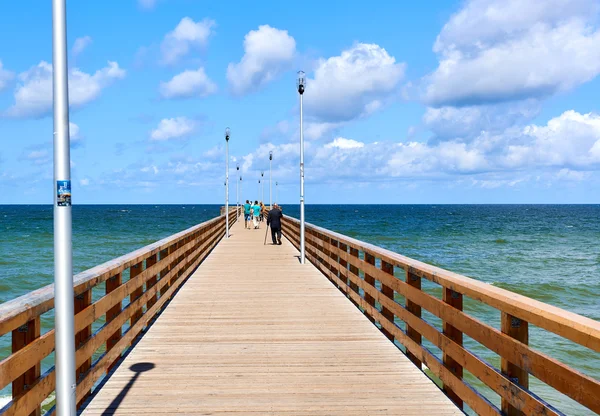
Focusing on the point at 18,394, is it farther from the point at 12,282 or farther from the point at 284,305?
the point at 12,282

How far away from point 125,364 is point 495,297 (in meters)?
4.15

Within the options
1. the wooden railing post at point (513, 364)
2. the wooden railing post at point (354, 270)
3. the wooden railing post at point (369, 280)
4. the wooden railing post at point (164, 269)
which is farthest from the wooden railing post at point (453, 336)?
the wooden railing post at point (164, 269)

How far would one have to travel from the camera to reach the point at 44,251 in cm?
4722

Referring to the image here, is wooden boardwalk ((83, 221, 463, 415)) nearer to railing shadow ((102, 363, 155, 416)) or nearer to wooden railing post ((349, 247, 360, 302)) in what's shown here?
railing shadow ((102, 363, 155, 416))

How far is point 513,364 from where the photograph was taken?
412cm

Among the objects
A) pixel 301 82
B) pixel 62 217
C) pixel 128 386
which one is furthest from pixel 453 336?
pixel 301 82

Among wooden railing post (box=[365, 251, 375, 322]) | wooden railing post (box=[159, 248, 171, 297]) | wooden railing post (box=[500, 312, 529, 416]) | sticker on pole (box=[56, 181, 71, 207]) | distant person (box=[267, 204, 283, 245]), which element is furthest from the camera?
distant person (box=[267, 204, 283, 245])

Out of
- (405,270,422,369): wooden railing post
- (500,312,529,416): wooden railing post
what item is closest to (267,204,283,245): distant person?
(405,270,422,369): wooden railing post

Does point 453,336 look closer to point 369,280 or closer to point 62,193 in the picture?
point 62,193

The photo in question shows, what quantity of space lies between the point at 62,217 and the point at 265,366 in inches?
135

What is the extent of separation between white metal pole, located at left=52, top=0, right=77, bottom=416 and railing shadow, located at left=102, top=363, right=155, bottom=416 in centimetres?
131

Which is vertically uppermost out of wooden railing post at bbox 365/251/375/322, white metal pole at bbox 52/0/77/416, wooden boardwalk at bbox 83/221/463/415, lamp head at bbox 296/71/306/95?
lamp head at bbox 296/71/306/95

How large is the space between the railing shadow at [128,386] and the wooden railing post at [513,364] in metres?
3.25

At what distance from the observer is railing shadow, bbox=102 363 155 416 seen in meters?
5.08
